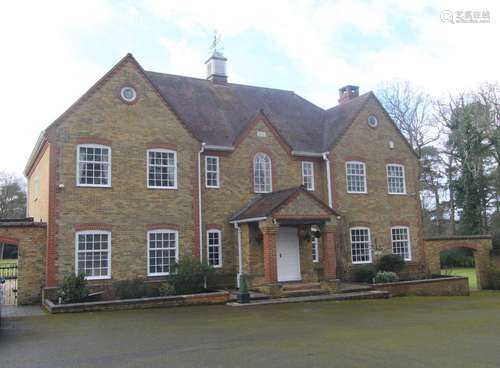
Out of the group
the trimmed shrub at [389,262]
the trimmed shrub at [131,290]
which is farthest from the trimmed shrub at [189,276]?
the trimmed shrub at [389,262]

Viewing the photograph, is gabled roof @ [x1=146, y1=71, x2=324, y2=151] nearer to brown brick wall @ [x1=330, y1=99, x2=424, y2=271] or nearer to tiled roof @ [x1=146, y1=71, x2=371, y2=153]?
tiled roof @ [x1=146, y1=71, x2=371, y2=153]

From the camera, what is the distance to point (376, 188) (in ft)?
85.0

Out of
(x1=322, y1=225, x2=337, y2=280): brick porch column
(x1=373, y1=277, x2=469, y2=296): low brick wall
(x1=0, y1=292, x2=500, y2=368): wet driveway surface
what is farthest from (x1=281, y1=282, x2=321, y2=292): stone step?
(x1=0, y1=292, x2=500, y2=368): wet driveway surface

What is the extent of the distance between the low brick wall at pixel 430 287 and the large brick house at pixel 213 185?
94.5 inches

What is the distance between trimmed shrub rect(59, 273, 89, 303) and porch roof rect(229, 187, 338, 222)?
23.5ft

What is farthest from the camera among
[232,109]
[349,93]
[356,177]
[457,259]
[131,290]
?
[457,259]

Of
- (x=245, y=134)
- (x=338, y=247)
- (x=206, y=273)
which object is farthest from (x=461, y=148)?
(x=206, y=273)

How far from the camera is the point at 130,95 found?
20.1 metres

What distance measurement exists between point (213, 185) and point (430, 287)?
1150cm

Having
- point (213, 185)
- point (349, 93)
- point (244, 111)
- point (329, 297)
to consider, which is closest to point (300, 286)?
point (329, 297)

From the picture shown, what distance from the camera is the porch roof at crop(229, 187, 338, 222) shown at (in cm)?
1969

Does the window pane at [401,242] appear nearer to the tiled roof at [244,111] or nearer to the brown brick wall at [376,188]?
the brown brick wall at [376,188]

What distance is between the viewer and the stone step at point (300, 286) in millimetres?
20189

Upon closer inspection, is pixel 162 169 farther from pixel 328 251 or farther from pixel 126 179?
pixel 328 251
